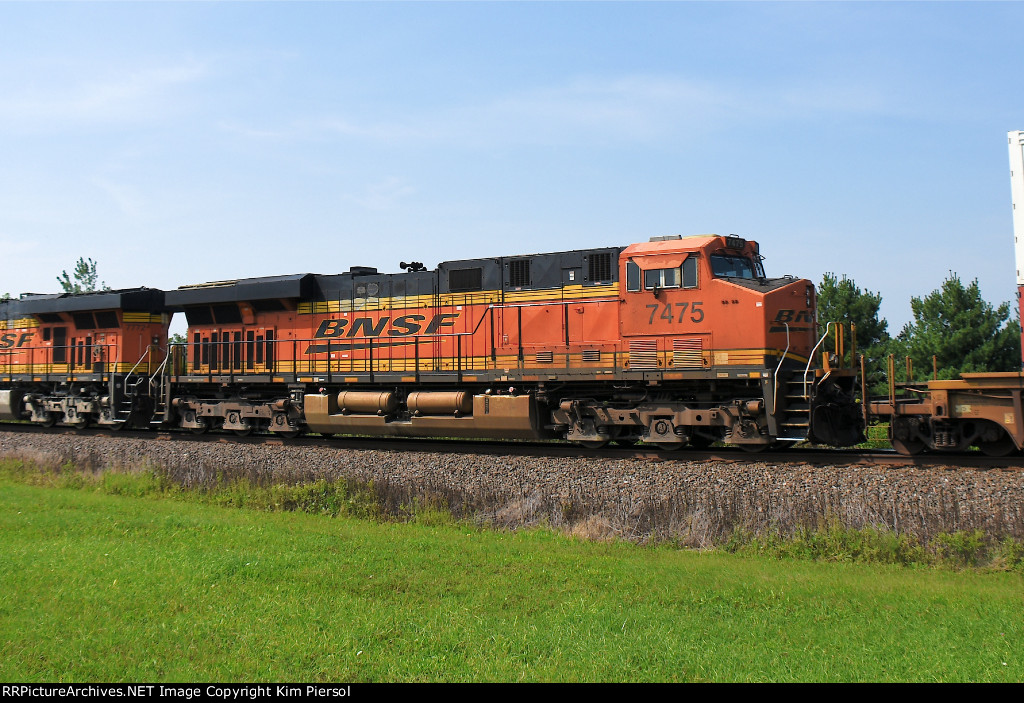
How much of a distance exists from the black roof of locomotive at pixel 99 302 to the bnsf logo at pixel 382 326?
5.82m

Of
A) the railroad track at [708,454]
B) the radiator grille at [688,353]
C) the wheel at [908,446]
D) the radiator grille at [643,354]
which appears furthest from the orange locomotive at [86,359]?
the wheel at [908,446]

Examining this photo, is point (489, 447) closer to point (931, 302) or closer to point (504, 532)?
point (504, 532)

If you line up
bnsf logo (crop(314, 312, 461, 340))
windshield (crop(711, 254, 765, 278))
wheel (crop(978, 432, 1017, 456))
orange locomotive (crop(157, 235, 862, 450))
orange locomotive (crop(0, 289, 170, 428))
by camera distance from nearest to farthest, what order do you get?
wheel (crop(978, 432, 1017, 456))
orange locomotive (crop(157, 235, 862, 450))
windshield (crop(711, 254, 765, 278))
bnsf logo (crop(314, 312, 461, 340))
orange locomotive (crop(0, 289, 170, 428))

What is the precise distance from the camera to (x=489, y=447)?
14.9 metres

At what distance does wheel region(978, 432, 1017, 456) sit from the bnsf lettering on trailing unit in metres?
22.8

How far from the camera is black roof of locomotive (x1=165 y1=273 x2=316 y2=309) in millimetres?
17328

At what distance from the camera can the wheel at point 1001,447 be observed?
11.4 meters

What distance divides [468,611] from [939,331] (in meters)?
29.8

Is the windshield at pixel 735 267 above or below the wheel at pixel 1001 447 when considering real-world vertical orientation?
above

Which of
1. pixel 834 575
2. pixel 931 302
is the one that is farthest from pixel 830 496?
pixel 931 302

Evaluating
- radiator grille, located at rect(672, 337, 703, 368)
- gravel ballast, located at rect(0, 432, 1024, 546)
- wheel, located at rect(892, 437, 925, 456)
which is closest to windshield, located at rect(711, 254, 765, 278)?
radiator grille, located at rect(672, 337, 703, 368)

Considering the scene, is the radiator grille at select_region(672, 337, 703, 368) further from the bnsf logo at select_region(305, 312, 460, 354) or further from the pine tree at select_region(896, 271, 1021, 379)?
the pine tree at select_region(896, 271, 1021, 379)

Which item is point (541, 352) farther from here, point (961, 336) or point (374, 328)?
point (961, 336)

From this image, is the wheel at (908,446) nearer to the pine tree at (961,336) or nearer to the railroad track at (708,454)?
the railroad track at (708,454)
